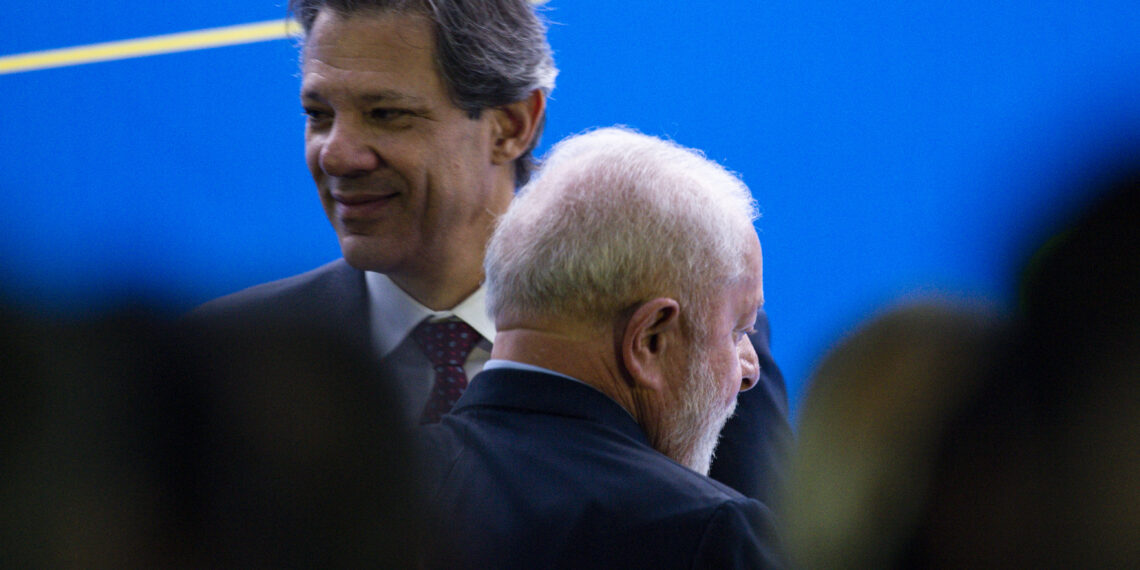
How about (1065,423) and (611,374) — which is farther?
(611,374)

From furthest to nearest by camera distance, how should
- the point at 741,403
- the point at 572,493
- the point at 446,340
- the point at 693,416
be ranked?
the point at 446,340 → the point at 741,403 → the point at 693,416 → the point at 572,493

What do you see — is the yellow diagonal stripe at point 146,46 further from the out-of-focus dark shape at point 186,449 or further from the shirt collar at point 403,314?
the out-of-focus dark shape at point 186,449

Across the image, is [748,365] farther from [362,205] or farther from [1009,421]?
[1009,421]

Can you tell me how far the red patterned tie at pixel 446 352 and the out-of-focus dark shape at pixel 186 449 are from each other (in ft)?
4.59

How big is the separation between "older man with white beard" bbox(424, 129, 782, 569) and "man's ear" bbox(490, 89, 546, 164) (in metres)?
0.38

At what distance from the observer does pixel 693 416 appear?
159cm

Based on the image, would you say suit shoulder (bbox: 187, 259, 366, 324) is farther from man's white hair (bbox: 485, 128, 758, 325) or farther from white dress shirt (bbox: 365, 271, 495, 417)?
man's white hair (bbox: 485, 128, 758, 325)

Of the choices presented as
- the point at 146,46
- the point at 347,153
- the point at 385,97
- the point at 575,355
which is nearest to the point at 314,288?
the point at 347,153

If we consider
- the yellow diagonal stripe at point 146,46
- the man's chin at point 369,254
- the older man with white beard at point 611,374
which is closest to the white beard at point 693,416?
the older man with white beard at point 611,374

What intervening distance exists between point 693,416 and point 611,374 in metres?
0.17

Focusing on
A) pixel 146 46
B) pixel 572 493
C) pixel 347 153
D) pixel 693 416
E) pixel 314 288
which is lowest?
pixel 572 493

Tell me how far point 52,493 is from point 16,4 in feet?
12.8

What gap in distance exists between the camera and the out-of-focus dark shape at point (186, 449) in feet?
1.47

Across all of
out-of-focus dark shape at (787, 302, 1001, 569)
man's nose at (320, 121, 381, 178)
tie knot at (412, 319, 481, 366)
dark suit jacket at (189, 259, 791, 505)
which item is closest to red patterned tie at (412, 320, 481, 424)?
tie knot at (412, 319, 481, 366)
